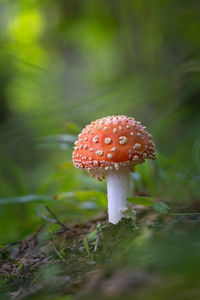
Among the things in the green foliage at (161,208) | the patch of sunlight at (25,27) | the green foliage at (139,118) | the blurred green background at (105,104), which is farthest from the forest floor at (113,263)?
the patch of sunlight at (25,27)

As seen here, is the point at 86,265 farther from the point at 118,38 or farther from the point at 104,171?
the point at 118,38

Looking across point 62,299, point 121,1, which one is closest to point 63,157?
point 121,1

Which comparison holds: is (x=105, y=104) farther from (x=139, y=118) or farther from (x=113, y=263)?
(x=139, y=118)

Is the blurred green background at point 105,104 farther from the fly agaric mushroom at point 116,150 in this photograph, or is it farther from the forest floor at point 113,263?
the fly agaric mushroom at point 116,150

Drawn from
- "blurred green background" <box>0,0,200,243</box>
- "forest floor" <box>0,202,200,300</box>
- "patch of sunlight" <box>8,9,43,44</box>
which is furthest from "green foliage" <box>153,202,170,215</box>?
"patch of sunlight" <box>8,9,43,44</box>

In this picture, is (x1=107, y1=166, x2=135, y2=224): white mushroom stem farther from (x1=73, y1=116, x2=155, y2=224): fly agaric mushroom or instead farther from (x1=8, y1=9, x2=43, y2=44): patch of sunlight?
(x1=8, y1=9, x2=43, y2=44): patch of sunlight

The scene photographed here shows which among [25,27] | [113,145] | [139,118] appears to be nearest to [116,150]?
[113,145]

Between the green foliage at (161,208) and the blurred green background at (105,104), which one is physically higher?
the blurred green background at (105,104)
